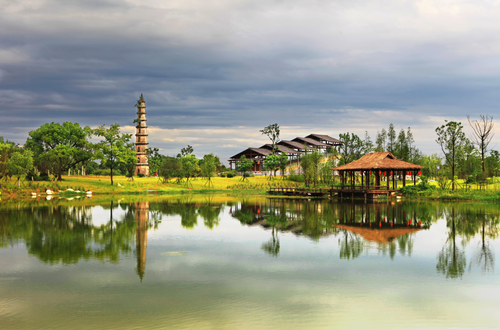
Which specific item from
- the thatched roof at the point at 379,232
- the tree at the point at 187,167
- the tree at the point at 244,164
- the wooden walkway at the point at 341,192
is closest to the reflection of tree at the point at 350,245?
the thatched roof at the point at 379,232

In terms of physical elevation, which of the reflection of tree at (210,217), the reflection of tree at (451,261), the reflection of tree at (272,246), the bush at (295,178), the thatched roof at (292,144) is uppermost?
the thatched roof at (292,144)

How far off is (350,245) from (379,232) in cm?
371

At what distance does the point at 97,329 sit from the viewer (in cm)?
770

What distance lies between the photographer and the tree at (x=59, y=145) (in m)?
54.0

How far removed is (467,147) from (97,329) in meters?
64.3

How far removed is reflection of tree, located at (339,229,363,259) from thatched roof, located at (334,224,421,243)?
Answer: 51 cm

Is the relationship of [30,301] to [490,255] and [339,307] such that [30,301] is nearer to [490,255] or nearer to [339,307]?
[339,307]

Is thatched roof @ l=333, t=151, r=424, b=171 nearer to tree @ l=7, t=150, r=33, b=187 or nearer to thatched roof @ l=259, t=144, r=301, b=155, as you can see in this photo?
thatched roof @ l=259, t=144, r=301, b=155

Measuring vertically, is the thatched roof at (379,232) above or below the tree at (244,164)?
below

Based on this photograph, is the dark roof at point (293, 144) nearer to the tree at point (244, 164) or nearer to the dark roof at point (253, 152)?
the dark roof at point (253, 152)

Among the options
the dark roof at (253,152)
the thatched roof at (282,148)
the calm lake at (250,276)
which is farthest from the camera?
the thatched roof at (282,148)

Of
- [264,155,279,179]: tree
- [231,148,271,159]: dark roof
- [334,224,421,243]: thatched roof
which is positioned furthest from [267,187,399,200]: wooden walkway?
[231,148,271,159]: dark roof

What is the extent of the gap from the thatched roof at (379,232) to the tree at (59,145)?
4447cm

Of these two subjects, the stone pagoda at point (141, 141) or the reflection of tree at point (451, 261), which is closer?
the reflection of tree at point (451, 261)
